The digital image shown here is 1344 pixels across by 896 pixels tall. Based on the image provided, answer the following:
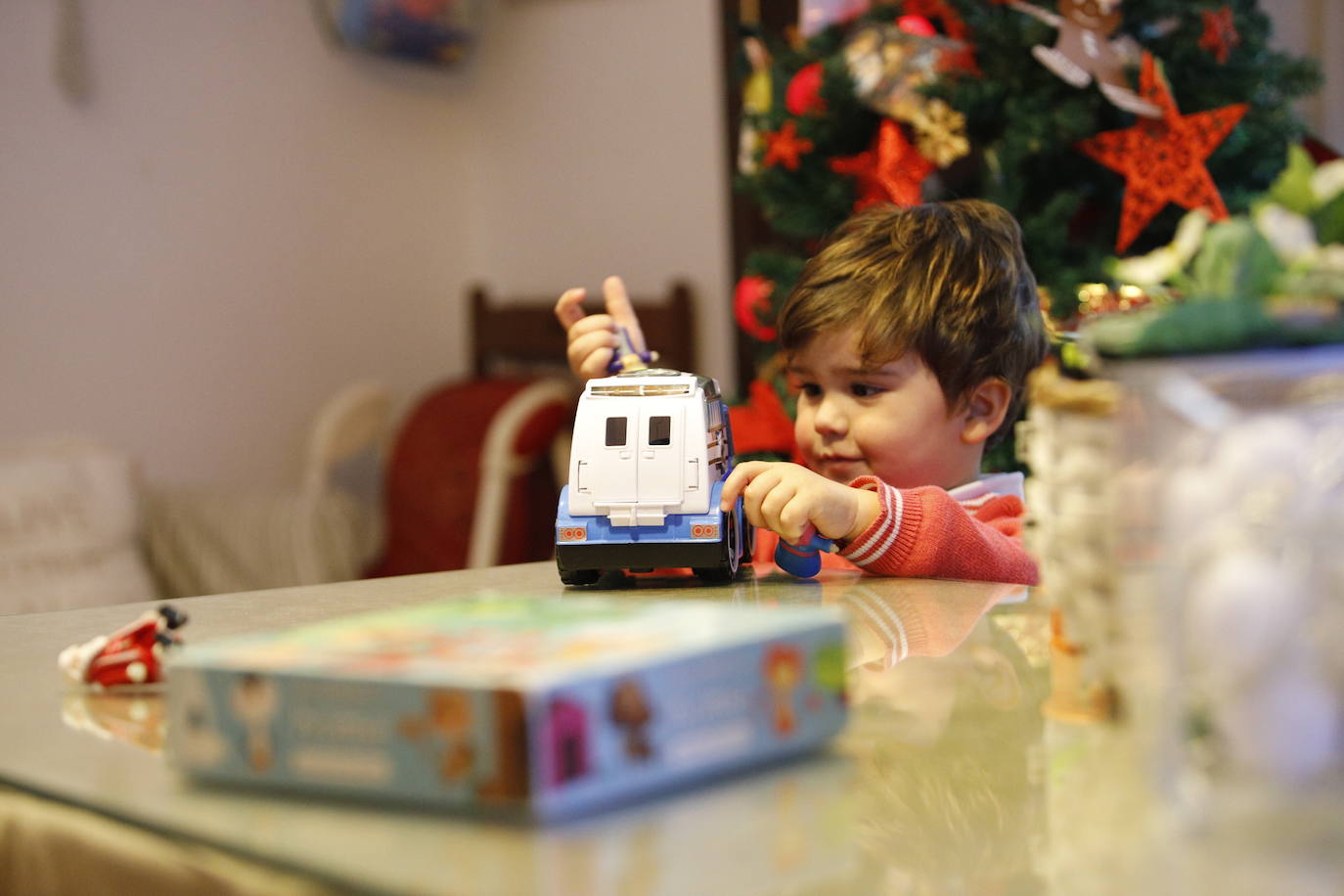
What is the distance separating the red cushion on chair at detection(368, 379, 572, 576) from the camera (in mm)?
2984

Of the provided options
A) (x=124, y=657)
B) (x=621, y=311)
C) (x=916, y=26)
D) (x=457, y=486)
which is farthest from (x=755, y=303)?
(x=124, y=657)

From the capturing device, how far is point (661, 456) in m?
0.95

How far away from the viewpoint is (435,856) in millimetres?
449

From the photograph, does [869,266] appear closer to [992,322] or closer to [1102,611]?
[992,322]

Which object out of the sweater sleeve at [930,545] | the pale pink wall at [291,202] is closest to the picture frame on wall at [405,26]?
the pale pink wall at [291,202]

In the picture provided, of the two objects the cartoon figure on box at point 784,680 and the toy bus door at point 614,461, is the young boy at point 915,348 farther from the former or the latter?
the cartoon figure on box at point 784,680

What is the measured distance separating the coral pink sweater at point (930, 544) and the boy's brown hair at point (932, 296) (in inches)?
→ 9.3

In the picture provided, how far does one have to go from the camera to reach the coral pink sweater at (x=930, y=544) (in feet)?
3.35

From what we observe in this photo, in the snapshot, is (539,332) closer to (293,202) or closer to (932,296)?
(293,202)

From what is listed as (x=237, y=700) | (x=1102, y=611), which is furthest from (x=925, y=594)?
(x=237, y=700)

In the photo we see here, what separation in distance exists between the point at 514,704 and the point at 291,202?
A: 3.09 meters

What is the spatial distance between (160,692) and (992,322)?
878mm

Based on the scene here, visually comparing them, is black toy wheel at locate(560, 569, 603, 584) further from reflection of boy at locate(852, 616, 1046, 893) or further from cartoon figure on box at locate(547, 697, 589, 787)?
cartoon figure on box at locate(547, 697, 589, 787)

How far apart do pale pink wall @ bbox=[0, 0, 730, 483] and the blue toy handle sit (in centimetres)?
215
